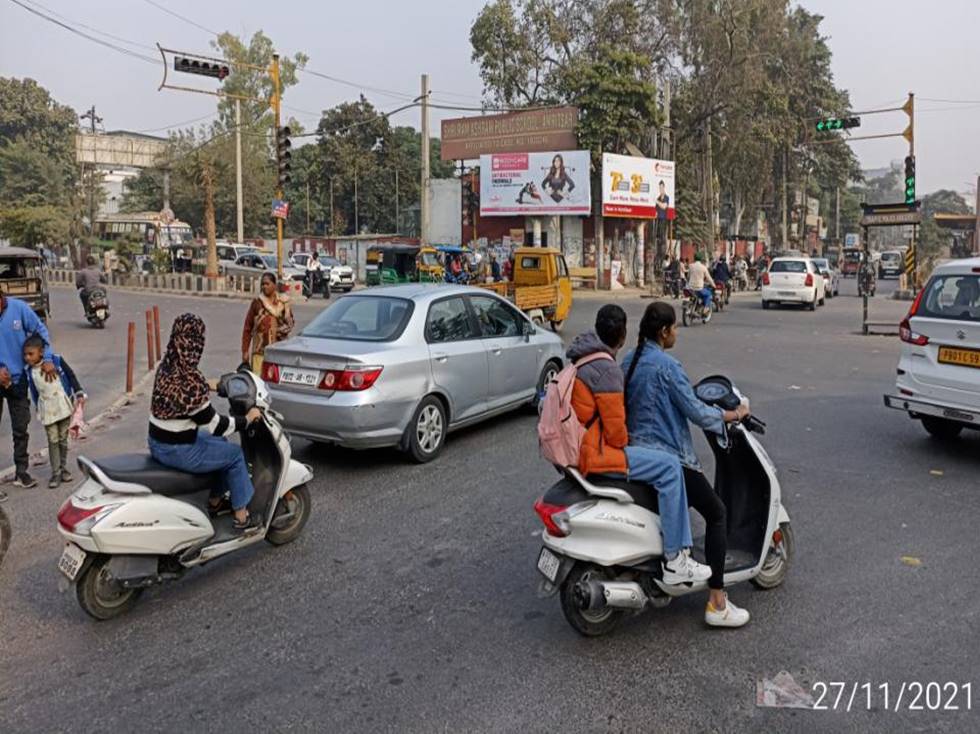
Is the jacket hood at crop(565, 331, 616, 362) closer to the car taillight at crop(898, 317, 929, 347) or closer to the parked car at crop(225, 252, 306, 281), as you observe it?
the car taillight at crop(898, 317, 929, 347)

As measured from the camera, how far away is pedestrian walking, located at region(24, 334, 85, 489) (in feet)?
21.6

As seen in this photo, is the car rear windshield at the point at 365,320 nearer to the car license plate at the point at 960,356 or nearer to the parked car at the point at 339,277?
the car license plate at the point at 960,356

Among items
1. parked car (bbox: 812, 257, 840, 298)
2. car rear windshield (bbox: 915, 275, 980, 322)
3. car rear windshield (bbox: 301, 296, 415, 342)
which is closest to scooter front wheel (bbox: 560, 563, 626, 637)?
car rear windshield (bbox: 301, 296, 415, 342)

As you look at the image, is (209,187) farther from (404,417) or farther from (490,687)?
(490,687)

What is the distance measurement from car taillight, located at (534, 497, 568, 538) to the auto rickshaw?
646 inches

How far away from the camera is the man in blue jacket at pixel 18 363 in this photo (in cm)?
652

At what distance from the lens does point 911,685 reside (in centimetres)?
355

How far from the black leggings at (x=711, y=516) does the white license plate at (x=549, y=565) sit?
721mm

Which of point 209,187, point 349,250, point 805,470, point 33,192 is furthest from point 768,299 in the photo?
point 33,192

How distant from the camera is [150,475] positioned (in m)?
4.41

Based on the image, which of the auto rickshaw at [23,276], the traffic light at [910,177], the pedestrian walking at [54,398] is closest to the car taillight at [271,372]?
the pedestrian walking at [54,398]

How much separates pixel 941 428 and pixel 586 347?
5.76 meters

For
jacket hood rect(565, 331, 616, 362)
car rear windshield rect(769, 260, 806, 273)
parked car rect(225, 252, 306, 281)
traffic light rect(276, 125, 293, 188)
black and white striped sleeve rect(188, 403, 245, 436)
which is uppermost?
traffic light rect(276, 125, 293, 188)

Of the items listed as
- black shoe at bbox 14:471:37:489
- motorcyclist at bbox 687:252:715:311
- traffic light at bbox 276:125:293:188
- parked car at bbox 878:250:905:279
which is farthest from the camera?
parked car at bbox 878:250:905:279
